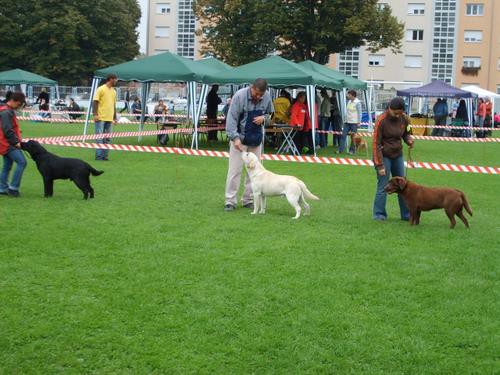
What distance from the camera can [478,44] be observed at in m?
65.4

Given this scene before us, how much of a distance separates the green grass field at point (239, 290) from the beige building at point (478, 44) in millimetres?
59319

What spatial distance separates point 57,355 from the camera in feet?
14.2

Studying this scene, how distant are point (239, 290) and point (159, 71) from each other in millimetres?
14420

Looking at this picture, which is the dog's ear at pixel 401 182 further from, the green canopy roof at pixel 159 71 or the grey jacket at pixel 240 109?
the green canopy roof at pixel 159 71

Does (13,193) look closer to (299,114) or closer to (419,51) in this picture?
(299,114)

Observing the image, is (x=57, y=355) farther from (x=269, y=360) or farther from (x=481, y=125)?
(x=481, y=125)

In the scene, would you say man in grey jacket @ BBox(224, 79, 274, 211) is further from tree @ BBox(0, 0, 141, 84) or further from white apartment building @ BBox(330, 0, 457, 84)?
white apartment building @ BBox(330, 0, 457, 84)

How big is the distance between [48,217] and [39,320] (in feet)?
12.8

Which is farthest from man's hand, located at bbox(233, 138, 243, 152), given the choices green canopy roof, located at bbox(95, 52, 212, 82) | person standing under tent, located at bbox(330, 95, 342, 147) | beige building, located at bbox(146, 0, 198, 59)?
beige building, located at bbox(146, 0, 198, 59)

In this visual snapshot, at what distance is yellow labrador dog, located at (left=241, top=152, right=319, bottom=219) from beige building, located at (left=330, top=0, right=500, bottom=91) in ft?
190

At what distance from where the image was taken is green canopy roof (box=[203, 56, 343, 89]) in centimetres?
1809

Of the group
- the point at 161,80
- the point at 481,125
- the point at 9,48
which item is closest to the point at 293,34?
the point at 481,125

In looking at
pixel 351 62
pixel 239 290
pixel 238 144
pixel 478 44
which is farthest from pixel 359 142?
pixel 478 44

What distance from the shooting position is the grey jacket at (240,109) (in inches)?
358
